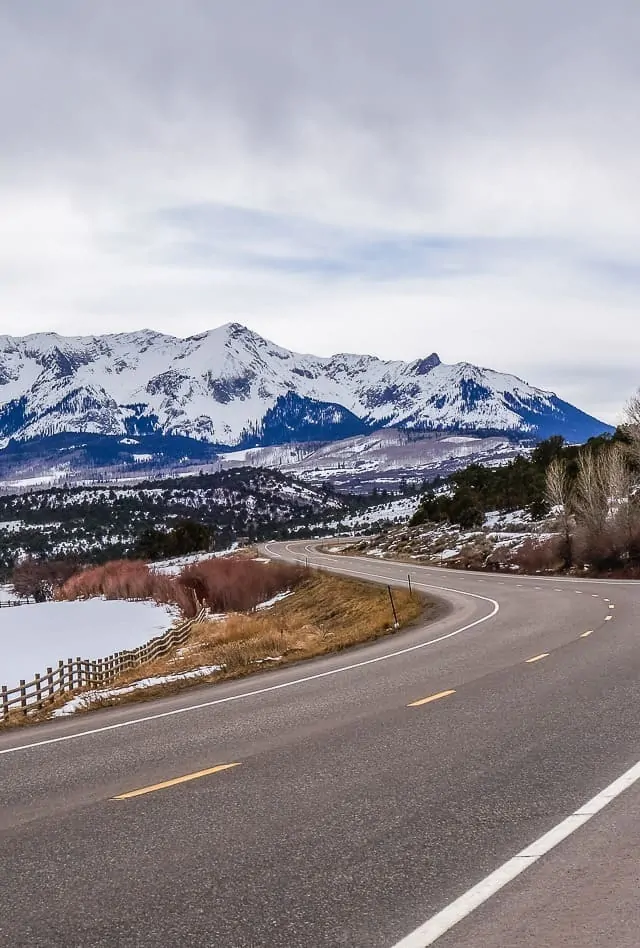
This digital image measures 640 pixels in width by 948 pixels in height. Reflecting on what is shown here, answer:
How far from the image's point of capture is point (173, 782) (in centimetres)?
823

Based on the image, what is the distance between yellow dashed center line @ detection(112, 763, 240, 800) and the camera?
25.9 ft

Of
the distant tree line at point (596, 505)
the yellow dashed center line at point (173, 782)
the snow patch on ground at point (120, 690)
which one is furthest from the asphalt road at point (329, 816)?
the distant tree line at point (596, 505)

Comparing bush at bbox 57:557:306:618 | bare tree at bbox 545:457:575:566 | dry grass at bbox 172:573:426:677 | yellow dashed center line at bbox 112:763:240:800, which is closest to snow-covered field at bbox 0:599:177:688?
bush at bbox 57:557:306:618

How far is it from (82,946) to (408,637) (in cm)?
1887

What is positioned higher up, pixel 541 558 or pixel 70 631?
pixel 541 558

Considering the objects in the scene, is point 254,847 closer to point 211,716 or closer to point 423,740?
point 423,740

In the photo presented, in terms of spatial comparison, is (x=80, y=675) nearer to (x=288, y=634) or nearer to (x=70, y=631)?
(x=288, y=634)

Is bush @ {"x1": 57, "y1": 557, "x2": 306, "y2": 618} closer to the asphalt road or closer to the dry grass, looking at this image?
the dry grass

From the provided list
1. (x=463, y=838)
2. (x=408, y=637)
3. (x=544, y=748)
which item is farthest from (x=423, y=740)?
(x=408, y=637)

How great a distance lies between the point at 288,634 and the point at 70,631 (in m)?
34.6

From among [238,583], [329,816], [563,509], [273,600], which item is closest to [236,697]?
[329,816]

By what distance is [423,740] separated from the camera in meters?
9.47

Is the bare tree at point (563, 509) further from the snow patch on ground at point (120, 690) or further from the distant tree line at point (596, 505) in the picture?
the snow patch on ground at point (120, 690)

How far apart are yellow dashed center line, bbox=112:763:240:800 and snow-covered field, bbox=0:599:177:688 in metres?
29.2
